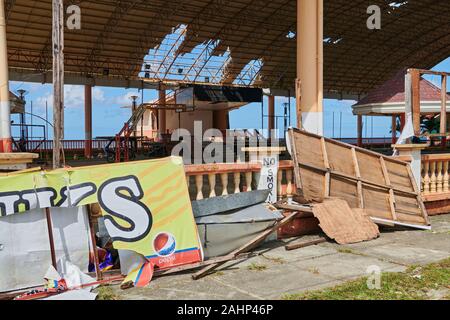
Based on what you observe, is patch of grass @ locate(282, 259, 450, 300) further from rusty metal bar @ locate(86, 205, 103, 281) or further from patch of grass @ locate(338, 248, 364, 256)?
rusty metal bar @ locate(86, 205, 103, 281)

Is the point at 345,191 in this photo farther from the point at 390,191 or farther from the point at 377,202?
the point at 390,191

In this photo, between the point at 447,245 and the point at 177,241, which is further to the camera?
the point at 447,245

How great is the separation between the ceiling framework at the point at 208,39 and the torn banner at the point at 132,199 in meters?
20.5

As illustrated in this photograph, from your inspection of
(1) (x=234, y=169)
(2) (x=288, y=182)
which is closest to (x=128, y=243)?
(1) (x=234, y=169)

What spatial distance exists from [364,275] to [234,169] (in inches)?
117

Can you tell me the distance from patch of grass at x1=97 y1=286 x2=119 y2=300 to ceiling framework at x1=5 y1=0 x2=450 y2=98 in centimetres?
2140

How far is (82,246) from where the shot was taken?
17.3ft

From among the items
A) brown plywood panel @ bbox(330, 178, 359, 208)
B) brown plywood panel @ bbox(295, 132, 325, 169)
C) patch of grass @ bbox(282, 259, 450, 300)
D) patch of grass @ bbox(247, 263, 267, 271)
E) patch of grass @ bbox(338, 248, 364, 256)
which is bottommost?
patch of grass @ bbox(338, 248, 364, 256)

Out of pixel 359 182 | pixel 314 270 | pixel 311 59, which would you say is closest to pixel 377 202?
pixel 359 182

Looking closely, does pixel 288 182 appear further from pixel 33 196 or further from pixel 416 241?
pixel 33 196

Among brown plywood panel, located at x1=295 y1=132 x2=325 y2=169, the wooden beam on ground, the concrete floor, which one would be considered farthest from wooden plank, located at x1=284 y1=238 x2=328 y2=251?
the wooden beam on ground

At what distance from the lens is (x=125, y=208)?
529 cm

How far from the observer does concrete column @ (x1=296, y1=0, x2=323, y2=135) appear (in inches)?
539

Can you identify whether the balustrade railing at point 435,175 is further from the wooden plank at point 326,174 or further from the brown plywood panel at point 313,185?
the brown plywood panel at point 313,185
